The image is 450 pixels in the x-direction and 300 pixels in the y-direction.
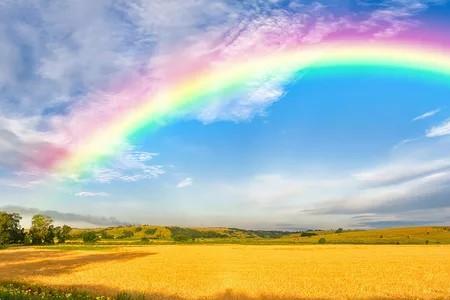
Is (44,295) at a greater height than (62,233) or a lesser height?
lesser

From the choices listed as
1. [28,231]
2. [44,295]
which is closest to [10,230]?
[28,231]

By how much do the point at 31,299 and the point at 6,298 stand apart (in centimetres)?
108

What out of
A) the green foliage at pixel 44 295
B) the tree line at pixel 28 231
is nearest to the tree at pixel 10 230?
the tree line at pixel 28 231

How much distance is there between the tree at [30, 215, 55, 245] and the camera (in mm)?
164500

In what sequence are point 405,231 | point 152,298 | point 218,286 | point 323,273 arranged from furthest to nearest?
point 405,231 → point 323,273 → point 218,286 → point 152,298

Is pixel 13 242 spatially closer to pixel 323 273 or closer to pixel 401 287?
pixel 323 273

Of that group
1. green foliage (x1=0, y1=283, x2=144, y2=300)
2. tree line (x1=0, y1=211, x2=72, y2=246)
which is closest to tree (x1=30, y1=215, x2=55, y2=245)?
tree line (x1=0, y1=211, x2=72, y2=246)

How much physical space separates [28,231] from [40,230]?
4452 millimetres

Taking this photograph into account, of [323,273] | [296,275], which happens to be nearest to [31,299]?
[296,275]

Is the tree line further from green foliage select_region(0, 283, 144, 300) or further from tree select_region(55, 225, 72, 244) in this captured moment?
green foliage select_region(0, 283, 144, 300)

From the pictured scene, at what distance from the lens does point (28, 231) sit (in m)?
166

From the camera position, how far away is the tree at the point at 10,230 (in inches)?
6206

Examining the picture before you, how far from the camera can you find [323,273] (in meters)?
49.2

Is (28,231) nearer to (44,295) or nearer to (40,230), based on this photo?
(40,230)
